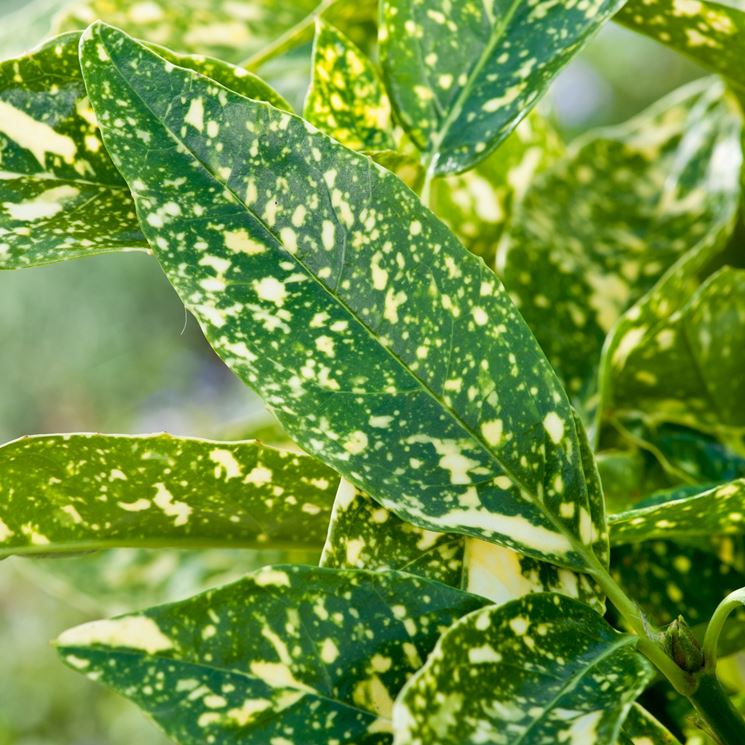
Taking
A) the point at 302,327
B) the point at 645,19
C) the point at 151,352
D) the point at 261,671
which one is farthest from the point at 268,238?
the point at 151,352

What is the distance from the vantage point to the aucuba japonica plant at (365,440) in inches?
11.2

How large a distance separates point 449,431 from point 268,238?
0.08 meters

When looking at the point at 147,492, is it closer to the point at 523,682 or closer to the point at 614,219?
the point at 523,682

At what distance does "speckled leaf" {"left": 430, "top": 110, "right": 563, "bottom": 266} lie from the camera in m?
0.56

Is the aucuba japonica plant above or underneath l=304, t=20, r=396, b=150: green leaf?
underneath

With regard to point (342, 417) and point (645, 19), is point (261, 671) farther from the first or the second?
point (645, 19)

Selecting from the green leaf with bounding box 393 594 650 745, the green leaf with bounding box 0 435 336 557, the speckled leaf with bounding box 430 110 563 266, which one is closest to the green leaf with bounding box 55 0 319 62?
the speckled leaf with bounding box 430 110 563 266

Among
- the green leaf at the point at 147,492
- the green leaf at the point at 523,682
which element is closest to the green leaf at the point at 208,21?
the green leaf at the point at 147,492

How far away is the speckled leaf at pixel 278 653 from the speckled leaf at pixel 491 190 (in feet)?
1.00

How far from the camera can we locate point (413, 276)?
307mm

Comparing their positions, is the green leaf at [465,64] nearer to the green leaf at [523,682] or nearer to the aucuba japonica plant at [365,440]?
the aucuba japonica plant at [365,440]

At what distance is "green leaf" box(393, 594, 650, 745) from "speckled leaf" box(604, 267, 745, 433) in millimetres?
174

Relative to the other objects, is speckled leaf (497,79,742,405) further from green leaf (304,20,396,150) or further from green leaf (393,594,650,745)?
green leaf (393,594,650,745)

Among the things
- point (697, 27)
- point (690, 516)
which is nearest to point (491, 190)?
point (697, 27)
